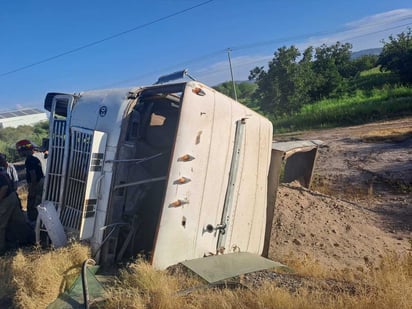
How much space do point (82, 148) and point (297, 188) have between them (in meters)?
4.91

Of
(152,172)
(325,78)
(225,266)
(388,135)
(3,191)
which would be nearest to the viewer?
(225,266)

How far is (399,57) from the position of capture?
3291 cm

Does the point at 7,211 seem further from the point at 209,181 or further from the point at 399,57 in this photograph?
the point at 399,57

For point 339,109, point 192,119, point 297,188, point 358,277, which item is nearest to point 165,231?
point 192,119

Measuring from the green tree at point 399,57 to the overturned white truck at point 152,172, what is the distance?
3050 centimetres

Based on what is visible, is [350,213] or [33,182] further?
[350,213]

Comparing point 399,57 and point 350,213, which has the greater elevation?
point 399,57

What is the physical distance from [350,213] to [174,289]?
17.1 ft

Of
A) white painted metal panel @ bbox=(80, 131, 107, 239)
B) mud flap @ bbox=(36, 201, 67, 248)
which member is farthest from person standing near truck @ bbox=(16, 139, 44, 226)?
white painted metal panel @ bbox=(80, 131, 107, 239)

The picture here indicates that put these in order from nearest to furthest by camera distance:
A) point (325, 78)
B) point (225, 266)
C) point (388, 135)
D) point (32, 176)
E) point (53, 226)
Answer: point (225, 266), point (53, 226), point (32, 176), point (388, 135), point (325, 78)

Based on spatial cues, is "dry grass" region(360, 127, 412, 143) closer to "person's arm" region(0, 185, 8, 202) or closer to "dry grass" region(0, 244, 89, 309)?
"person's arm" region(0, 185, 8, 202)

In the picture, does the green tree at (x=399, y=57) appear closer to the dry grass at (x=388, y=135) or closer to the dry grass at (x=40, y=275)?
the dry grass at (x=388, y=135)

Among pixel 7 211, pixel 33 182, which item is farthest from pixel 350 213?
pixel 7 211

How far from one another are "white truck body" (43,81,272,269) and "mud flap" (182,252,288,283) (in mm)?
175
